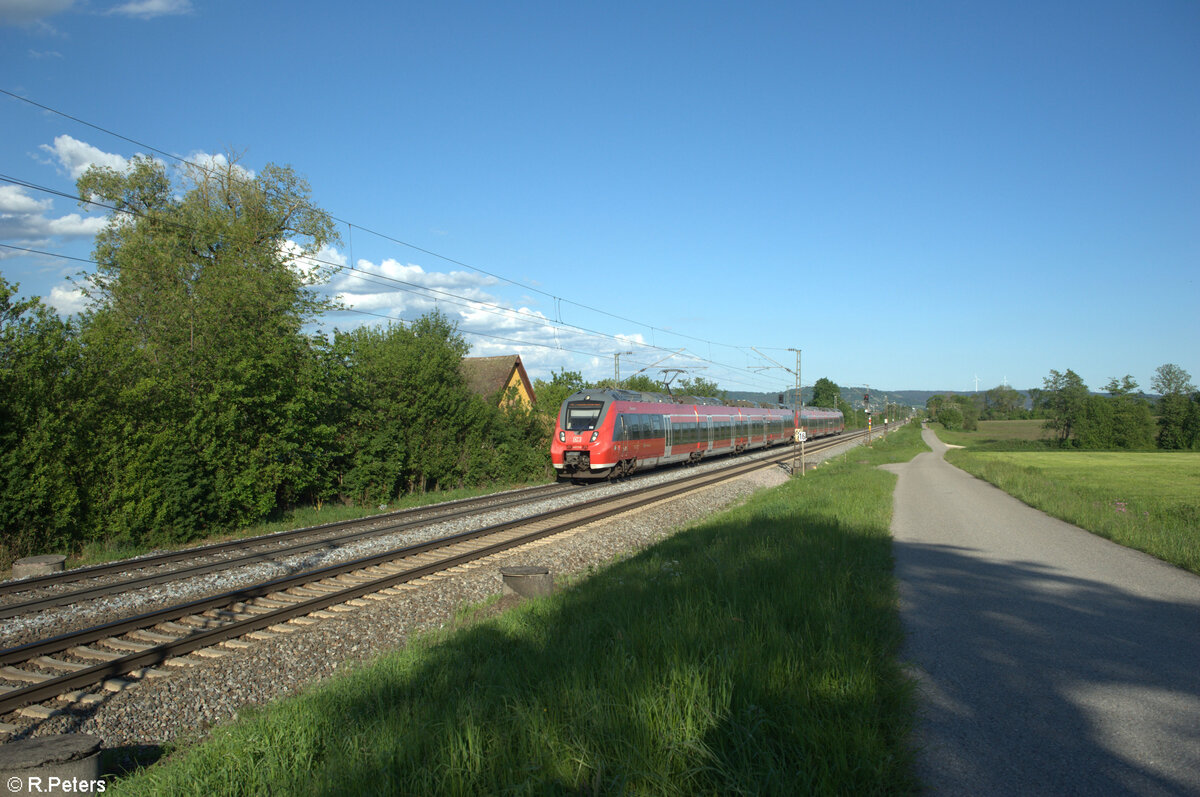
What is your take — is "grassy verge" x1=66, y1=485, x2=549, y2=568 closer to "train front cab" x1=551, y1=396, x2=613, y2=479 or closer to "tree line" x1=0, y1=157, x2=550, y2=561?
"tree line" x1=0, y1=157, x2=550, y2=561

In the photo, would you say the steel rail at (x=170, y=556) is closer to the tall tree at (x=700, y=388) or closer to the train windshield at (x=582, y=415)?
the train windshield at (x=582, y=415)

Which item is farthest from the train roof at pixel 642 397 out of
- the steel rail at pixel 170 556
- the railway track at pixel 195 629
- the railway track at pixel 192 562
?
the railway track at pixel 195 629

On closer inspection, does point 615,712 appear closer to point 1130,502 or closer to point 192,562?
point 192,562

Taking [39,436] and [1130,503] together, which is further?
[1130,503]

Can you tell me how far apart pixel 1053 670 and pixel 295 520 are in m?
15.9

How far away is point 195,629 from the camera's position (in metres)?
7.83

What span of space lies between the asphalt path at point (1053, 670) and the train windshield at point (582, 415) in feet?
48.1

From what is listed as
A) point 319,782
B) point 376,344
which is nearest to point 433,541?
point 319,782

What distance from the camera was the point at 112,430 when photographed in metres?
13.3

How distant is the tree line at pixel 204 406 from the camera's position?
40.7 feet

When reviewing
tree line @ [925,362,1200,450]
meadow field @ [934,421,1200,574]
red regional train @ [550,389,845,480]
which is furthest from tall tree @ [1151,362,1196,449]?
red regional train @ [550,389,845,480]

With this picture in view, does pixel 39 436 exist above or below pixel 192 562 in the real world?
above

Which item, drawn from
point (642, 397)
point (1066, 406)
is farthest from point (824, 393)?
point (642, 397)

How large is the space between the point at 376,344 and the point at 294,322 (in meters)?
3.02
